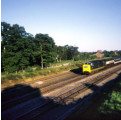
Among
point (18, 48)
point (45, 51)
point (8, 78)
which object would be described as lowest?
point (8, 78)

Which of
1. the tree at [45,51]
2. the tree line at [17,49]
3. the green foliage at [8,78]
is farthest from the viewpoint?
the tree at [45,51]

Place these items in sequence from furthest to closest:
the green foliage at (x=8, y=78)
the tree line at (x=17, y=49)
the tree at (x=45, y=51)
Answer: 1. the tree at (x=45, y=51)
2. the tree line at (x=17, y=49)
3. the green foliage at (x=8, y=78)

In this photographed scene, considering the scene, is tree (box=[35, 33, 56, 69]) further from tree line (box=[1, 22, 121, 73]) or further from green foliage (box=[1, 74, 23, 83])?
green foliage (box=[1, 74, 23, 83])

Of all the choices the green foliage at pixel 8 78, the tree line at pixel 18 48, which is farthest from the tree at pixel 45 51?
the green foliage at pixel 8 78

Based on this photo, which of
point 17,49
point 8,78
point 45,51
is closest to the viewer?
point 8,78

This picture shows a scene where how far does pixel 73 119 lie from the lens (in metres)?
7.07

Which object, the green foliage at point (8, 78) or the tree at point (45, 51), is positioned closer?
the green foliage at point (8, 78)

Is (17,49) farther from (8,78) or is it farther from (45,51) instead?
(8,78)

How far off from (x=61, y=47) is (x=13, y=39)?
46407 mm

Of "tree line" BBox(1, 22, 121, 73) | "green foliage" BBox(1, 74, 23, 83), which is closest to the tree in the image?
"tree line" BBox(1, 22, 121, 73)

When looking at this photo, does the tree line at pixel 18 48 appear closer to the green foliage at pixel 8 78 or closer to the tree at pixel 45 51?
the tree at pixel 45 51

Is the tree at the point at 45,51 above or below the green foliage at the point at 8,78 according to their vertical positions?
above

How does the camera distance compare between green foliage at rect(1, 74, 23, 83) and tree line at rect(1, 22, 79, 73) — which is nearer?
green foliage at rect(1, 74, 23, 83)

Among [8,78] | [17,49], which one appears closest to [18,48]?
[17,49]
